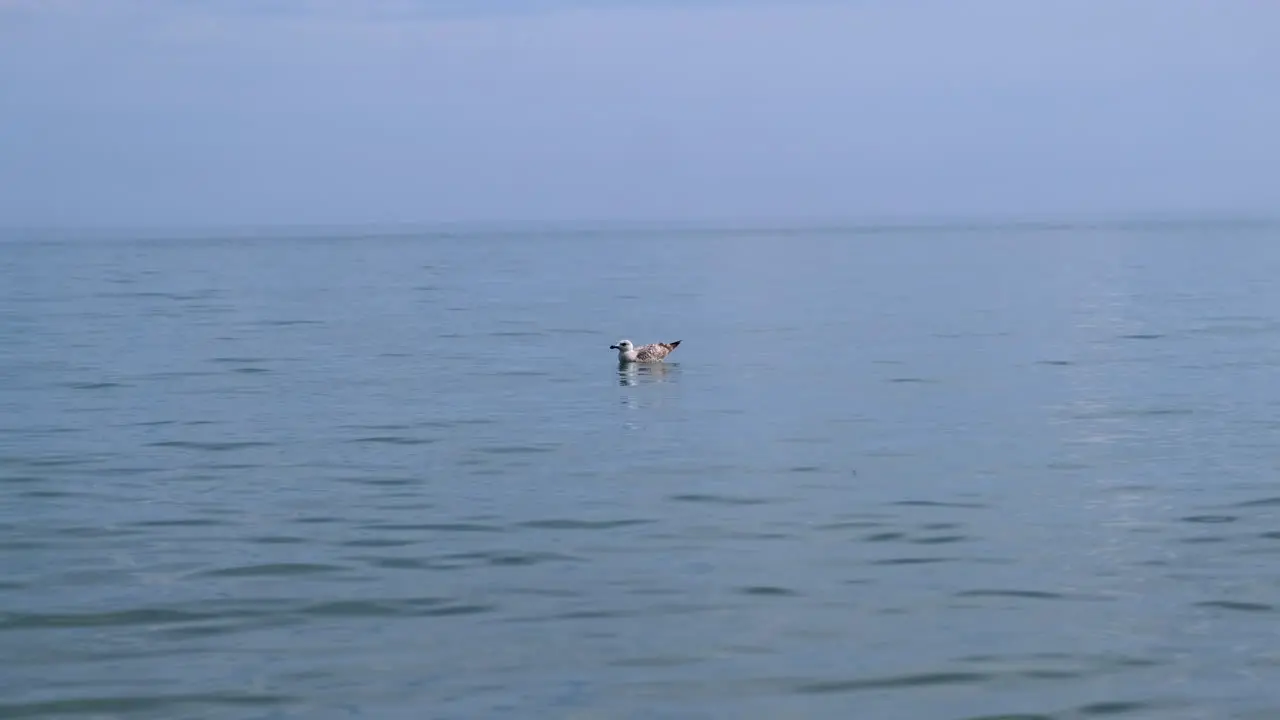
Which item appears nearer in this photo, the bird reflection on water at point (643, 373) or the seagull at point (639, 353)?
the bird reflection on water at point (643, 373)

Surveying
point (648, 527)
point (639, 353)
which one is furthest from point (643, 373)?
point (648, 527)

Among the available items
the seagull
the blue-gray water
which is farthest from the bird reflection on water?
the blue-gray water

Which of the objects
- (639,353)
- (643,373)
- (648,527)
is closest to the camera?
(648,527)

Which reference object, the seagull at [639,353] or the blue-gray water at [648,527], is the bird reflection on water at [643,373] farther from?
the blue-gray water at [648,527]

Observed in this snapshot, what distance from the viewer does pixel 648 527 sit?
669 inches

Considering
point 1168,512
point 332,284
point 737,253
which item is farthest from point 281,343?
point 737,253

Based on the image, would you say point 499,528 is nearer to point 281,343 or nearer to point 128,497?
point 128,497

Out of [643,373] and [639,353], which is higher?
[639,353]

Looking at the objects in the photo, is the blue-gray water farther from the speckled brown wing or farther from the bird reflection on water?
the speckled brown wing

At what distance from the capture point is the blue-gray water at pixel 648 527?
11.8m

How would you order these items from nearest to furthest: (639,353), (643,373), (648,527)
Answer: (648,527) → (643,373) → (639,353)

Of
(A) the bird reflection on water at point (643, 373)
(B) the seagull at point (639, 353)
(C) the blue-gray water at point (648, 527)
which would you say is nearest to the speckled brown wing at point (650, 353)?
(B) the seagull at point (639, 353)

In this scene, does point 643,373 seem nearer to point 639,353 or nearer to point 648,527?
point 639,353

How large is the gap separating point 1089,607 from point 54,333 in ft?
110
